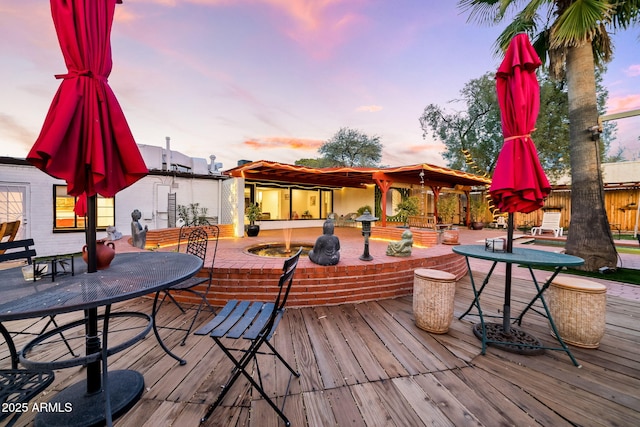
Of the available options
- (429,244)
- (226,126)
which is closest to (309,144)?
(226,126)

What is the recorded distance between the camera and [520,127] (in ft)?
7.49

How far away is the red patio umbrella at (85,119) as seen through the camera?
51.1 inches

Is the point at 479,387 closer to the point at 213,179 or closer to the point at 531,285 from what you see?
A: the point at 531,285

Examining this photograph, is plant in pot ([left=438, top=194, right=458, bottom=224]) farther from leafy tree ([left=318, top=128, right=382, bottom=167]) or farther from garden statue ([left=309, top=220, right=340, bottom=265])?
garden statue ([left=309, top=220, right=340, bottom=265])

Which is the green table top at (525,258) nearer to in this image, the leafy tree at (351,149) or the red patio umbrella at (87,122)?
the red patio umbrella at (87,122)

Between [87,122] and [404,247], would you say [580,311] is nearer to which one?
[404,247]

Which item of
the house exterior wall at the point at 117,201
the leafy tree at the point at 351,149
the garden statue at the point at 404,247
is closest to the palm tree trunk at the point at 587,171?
the garden statue at the point at 404,247

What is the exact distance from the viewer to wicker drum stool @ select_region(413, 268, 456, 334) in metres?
2.46

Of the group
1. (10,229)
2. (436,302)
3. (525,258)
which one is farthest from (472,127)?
(10,229)

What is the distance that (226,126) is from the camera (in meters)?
10.6

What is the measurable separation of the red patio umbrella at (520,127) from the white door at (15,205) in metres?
10.2

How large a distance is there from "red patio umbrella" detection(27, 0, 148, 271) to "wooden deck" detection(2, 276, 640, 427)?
1200 millimetres

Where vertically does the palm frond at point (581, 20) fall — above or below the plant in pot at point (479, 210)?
above

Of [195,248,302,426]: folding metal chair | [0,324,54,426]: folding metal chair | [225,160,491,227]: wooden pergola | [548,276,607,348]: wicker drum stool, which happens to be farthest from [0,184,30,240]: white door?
[548,276,607,348]: wicker drum stool
